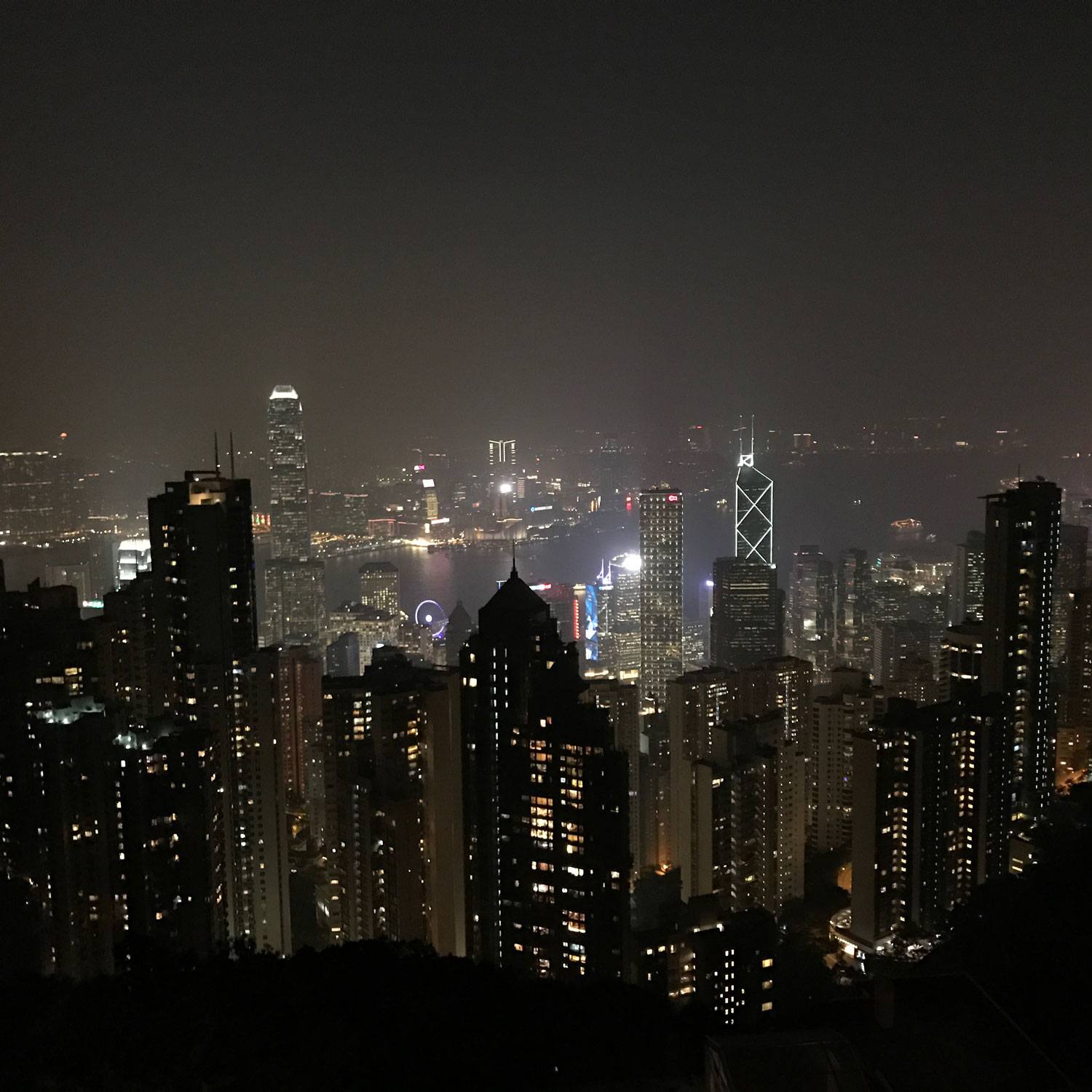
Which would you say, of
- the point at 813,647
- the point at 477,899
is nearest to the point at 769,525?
the point at 813,647

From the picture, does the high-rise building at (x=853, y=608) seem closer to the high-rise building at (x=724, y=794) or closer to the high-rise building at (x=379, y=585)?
the high-rise building at (x=724, y=794)

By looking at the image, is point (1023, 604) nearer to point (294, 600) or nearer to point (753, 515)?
point (753, 515)

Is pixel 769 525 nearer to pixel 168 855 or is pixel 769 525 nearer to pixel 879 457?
pixel 879 457

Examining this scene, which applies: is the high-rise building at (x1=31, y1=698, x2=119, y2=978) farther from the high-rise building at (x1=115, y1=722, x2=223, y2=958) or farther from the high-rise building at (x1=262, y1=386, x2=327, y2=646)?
the high-rise building at (x1=262, y1=386, x2=327, y2=646)

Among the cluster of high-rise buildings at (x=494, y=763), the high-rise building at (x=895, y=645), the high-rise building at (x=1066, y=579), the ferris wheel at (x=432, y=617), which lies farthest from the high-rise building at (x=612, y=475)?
the high-rise building at (x=1066, y=579)

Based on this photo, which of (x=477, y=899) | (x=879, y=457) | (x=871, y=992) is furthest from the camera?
(x=879, y=457)

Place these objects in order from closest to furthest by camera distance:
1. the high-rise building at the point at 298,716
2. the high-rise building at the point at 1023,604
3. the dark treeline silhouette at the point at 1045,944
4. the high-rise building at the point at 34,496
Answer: the dark treeline silhouette at the point at 1045,944 < the high-rise building at the point at 34,496 < the high-rise building at the point at 298,716 < the high-rise building at the point at 1023,604

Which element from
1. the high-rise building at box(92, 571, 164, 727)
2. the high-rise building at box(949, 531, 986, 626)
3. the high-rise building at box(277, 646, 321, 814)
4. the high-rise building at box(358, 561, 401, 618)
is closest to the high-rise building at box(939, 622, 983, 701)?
the high-rise building at box(949, 531, 986, 626)
